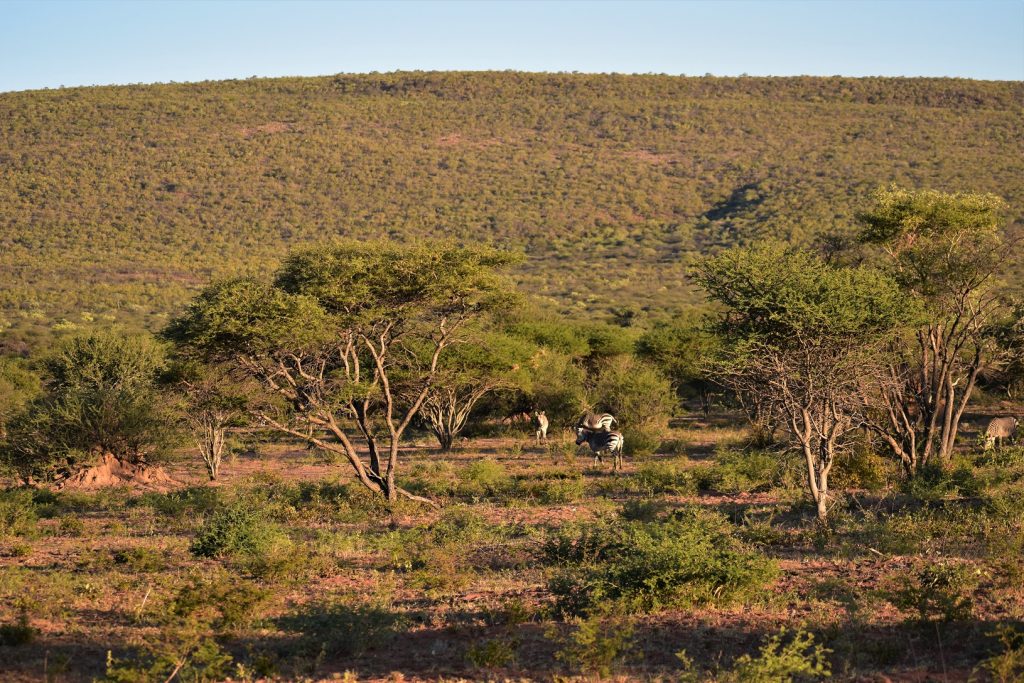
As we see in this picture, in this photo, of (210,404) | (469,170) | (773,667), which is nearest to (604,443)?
(210,404)

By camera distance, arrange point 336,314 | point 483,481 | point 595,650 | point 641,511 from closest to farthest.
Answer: point 595,650
point 641,511
point 336,314
point 483,481

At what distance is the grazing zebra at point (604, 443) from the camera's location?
70.0 ft

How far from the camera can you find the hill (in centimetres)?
5997

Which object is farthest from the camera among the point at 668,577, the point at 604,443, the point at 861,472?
the point at 604,443

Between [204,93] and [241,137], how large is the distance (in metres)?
13.7

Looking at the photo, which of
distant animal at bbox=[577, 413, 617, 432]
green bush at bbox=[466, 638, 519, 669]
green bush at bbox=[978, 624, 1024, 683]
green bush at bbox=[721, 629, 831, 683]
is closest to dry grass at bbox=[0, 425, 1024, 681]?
green bush at bbox=[466, 638, 519, 669]

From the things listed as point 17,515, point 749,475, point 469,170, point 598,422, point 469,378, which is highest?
point 469,170

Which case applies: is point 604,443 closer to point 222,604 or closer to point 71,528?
point 71,528

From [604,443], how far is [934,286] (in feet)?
23.9

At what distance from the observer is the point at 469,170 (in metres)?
78.8

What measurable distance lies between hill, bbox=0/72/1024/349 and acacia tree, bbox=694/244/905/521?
3321cm

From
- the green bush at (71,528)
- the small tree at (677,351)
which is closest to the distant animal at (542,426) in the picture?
the small tree at (677,351)

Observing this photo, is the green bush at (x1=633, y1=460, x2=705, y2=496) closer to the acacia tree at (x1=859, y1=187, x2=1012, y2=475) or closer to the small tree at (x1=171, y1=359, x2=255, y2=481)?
the acacia tree at (x1=859, y1=187, x2=1012, y2=475)

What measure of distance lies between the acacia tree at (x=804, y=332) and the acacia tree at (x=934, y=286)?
1573 millimetres
